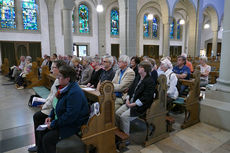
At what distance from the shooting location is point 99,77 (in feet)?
12.6

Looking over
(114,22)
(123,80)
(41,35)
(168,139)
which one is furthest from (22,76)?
(114,22)

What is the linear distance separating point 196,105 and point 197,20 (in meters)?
12.0

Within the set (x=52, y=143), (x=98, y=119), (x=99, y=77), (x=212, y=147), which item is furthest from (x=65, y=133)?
(x=212, y=147)

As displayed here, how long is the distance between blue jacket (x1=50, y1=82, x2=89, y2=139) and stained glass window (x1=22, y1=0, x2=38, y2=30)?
13.2 metres

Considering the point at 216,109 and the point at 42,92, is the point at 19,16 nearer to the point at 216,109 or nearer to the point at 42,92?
the point at 42,92

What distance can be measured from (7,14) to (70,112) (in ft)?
44.5

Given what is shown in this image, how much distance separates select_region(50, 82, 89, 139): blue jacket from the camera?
1832 mm

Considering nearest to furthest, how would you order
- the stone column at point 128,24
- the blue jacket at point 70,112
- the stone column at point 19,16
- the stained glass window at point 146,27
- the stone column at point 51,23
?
the blue jacket at point 70,112
the stone column at point 128,24
the stone column at point 19,16
the stone column at point 51,23
the stained glass window at point 146,27

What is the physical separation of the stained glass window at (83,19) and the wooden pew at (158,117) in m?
13.6

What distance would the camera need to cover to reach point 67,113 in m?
1.82

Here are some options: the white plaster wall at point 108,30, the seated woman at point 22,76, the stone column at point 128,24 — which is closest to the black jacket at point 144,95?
the stone column at point 128,24

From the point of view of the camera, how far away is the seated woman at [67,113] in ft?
6.03

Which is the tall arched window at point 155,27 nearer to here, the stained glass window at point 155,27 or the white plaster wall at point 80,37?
the stained glass window at point 155,27

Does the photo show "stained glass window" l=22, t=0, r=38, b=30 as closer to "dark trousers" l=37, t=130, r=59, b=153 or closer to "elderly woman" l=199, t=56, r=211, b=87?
"elderly woman" l=199, t=56, r=211, b=87
